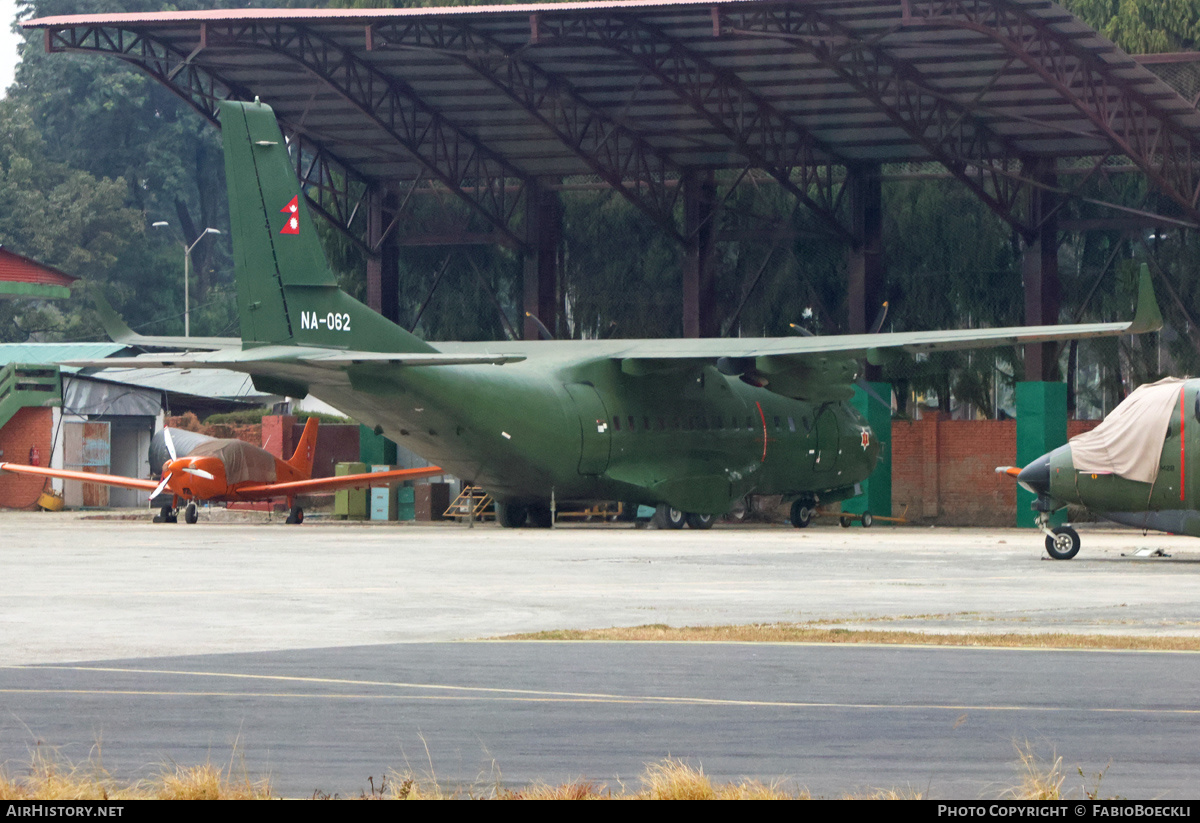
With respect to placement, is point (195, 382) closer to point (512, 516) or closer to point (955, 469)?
point (512, 516)

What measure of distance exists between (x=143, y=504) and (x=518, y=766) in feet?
159

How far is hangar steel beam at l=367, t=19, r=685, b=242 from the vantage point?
40.7m

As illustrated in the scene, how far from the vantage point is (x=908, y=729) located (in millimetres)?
9492

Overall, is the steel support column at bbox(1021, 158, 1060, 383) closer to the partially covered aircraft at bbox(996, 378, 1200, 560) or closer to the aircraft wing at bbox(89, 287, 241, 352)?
the partially covered aircraft at bbox(996, 378, 1200, 560)

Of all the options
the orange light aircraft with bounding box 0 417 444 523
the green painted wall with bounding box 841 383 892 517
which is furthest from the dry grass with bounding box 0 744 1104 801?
the green painted wall with bounding box 841 383 892 517

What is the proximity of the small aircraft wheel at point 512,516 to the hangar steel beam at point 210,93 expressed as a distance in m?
9.27

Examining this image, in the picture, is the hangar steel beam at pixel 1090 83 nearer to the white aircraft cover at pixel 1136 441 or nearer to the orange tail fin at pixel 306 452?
the white aircraft cover at pixel 1136 441

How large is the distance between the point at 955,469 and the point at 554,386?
48.7ft

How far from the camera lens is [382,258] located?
5056cm

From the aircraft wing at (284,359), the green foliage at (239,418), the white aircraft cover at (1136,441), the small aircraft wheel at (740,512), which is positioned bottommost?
the small aircraft wheel at (740,512)

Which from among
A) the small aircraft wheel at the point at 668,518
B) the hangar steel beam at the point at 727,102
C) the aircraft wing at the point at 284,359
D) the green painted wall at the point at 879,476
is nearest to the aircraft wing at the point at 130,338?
the aircraft wing at the point at 284,359

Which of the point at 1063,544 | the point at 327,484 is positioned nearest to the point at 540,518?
the point at 327,484

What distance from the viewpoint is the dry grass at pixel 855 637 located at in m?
13.6

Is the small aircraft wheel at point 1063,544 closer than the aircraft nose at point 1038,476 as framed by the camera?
Yes
